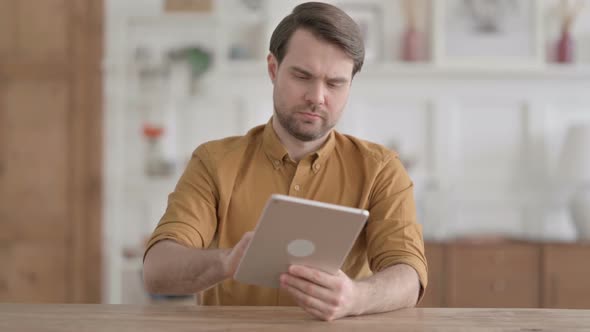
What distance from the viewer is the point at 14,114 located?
4.23 metres

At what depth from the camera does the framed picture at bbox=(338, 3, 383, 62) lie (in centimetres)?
424

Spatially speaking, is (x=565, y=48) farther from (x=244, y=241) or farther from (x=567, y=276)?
(x=244, y=241)

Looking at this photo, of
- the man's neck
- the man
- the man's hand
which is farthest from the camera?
the man's neck

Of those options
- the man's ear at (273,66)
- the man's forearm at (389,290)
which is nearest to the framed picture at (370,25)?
the man's ear at (273,66)

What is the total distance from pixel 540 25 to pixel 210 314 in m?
3.50

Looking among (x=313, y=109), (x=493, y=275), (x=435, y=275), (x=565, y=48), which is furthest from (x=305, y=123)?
(x=565, y=48)

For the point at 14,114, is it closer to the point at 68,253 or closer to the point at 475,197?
the point at 68,253

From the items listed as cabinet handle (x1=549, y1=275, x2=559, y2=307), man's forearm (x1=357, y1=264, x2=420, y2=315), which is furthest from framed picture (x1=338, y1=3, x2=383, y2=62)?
man's forearm (x1=357, y1=264, x2=420, y2=315)

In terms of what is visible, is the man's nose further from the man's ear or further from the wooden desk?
the wooden desk

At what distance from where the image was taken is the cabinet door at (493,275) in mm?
3768

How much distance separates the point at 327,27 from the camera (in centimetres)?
172

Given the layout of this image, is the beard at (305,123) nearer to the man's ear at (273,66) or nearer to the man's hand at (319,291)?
the man's ear at (273,66)

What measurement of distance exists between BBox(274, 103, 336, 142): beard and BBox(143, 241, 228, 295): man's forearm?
42cm

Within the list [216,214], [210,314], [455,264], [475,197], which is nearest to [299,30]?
[216,214]
